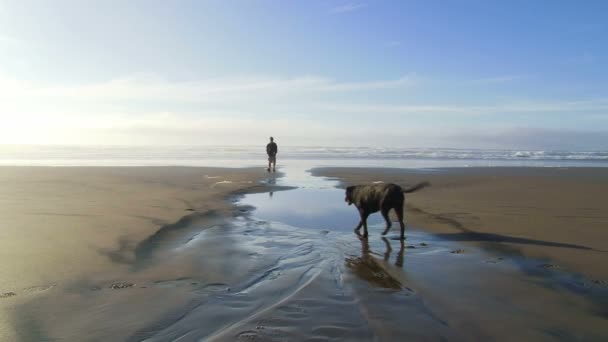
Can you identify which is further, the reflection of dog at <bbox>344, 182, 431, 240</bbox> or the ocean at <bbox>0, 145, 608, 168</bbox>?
the ocean at <bbox>0, 145, 608, 168</bbox>

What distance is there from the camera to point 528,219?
9234mm

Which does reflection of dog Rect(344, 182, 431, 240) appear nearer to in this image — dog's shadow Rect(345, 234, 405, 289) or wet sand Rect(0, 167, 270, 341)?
dog's shadow Rect(345, 234, 405, 289)

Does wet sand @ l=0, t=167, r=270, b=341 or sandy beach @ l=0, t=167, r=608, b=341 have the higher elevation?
wet sand @ l=0, t=167, r=270, b=341

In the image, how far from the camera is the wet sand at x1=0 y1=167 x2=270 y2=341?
14.7 ft

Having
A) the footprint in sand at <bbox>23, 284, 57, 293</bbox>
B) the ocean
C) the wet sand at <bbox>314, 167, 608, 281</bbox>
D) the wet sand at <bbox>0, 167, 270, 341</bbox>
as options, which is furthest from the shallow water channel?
the ocean

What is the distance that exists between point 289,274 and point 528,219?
260 inches

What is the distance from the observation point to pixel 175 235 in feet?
24.2

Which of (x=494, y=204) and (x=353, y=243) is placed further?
(x=494, y=204)

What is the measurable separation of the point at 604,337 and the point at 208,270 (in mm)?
4171

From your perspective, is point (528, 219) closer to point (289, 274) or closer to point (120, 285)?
point (289, 274)

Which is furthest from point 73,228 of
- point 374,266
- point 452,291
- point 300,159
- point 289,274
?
point 300,159

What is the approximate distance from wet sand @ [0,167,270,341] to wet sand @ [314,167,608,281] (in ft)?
18.3

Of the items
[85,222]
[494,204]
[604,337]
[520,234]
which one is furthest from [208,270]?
[494,204]

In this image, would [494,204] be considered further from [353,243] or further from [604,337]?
[604,337]
